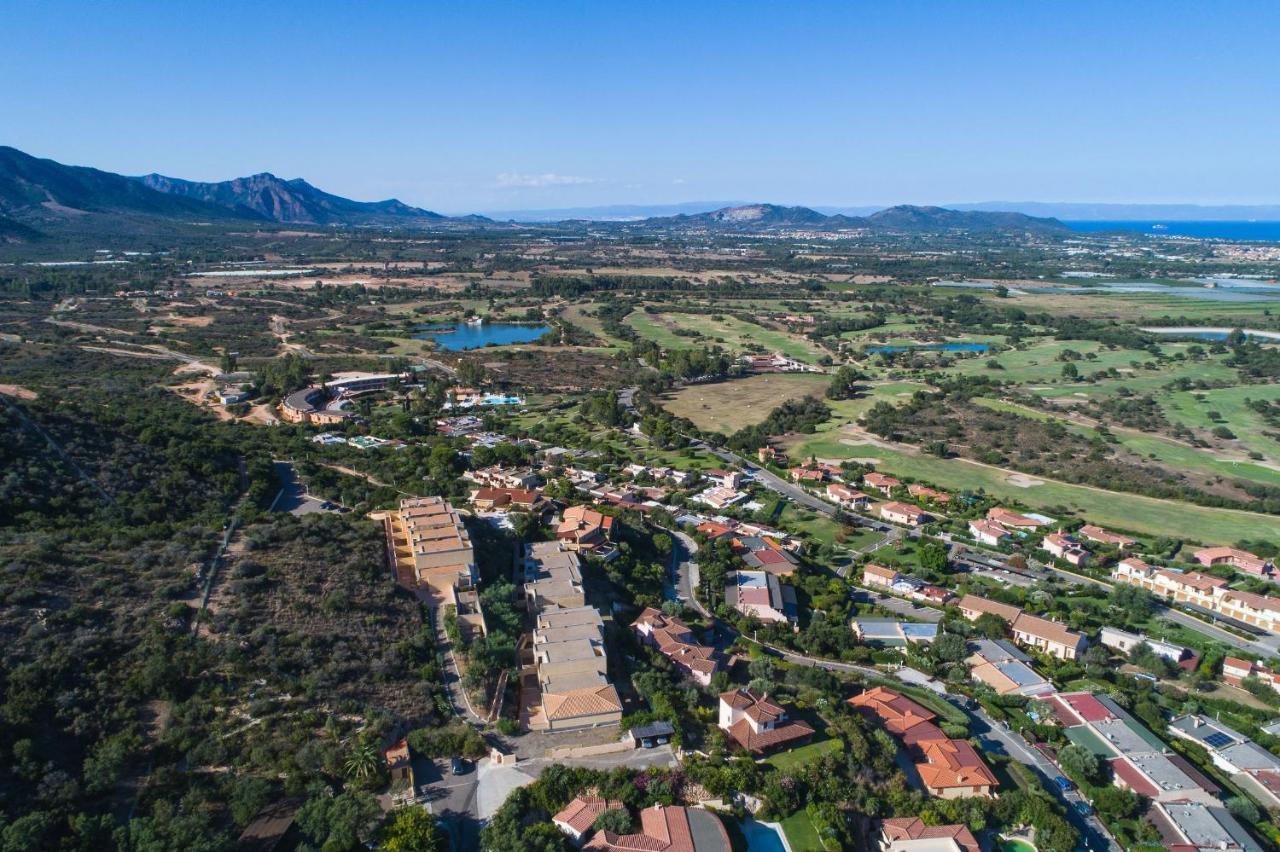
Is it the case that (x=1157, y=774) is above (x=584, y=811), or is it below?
below

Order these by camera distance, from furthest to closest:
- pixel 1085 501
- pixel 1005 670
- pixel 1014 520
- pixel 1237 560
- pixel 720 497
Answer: pixel 1085 501 < pixel 720 497 < pixel 1014 520 < pixel 1237 560 < pixel 1005 670

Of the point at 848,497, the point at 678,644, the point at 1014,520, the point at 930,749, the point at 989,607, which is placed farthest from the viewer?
the point at 848,497

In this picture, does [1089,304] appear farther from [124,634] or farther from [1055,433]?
[124,634]

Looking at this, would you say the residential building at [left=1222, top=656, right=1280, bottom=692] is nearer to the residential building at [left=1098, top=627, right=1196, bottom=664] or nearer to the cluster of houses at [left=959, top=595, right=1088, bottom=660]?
the residential building at [left=1098, top=627, right=1196, bottom=664]

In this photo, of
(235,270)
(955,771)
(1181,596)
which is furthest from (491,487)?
(235,270)

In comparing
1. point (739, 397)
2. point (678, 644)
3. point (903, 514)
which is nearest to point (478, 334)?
point (739, 397)

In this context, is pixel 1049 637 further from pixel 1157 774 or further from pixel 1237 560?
pixel 1237 560
